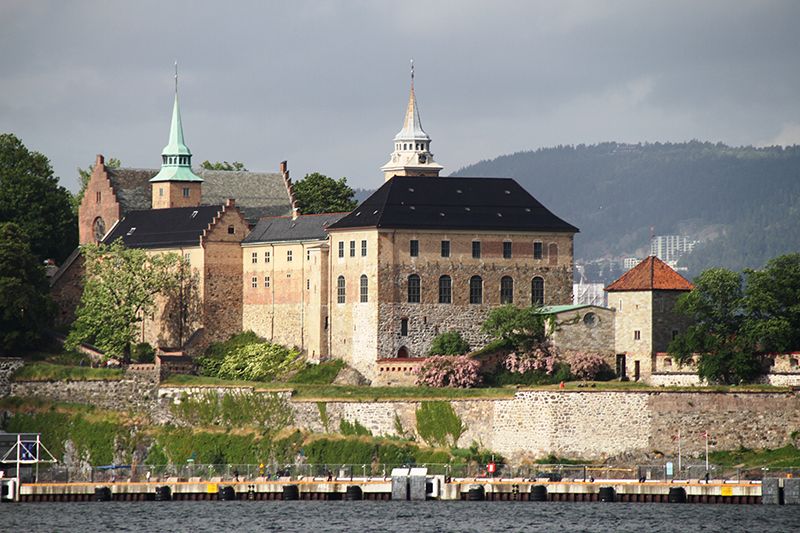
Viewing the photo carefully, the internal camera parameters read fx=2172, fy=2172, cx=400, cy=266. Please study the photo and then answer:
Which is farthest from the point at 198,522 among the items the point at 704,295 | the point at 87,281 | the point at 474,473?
the point at 87,281

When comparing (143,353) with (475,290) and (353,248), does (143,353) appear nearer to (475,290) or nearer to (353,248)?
(353,248)

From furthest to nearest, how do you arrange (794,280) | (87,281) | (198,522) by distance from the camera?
(87,281)
(794,280)
(198,522)

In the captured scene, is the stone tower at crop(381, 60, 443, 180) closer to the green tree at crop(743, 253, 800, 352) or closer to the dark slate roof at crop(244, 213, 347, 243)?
the dark slate roof at crop(244, 213, 347, 243)

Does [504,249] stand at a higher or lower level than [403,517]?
higher

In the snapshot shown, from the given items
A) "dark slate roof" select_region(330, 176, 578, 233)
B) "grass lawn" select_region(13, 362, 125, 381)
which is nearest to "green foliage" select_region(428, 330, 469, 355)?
"dark slate roof" select_region(330, 176, 578, 233)

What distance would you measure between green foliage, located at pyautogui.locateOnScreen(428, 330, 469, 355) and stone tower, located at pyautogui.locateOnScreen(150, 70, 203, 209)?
2892cm

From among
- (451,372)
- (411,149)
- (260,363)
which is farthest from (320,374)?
(411,149)

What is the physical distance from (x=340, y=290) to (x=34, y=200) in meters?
26.6

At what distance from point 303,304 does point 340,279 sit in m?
4.62

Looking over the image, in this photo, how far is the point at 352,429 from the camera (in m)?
106

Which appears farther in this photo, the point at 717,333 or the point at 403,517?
the point at 717,333

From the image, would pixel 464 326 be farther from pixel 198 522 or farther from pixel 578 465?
pixel 198 522

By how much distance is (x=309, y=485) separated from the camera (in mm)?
95625

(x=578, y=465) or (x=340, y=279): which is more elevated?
(x=340, y=279)
